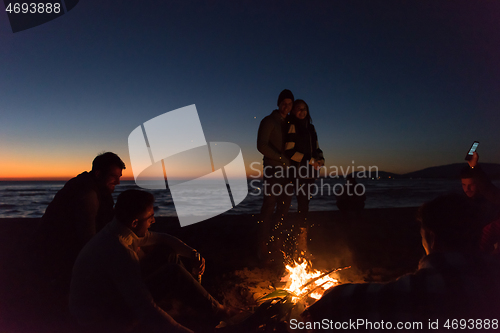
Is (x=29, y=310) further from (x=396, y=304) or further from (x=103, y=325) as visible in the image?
(x=396, y=304)

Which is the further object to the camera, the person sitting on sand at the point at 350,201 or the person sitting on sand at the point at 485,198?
the person sitting on sand at the point at 350,201

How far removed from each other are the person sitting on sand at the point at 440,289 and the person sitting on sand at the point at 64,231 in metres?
1.89

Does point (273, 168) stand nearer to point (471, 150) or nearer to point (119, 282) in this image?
point (471, 150)

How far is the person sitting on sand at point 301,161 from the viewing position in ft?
12.5

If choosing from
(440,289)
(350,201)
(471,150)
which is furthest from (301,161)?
(350,201)

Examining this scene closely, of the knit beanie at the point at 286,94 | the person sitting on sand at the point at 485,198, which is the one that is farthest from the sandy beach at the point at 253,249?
the knit beanie at the point at 286,94

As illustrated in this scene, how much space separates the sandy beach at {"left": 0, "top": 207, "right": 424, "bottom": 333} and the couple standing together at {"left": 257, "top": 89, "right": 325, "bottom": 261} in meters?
0.55

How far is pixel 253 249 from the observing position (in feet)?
14.9

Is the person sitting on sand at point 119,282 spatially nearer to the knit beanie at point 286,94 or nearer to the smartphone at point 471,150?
the knit beanie at point 286,94

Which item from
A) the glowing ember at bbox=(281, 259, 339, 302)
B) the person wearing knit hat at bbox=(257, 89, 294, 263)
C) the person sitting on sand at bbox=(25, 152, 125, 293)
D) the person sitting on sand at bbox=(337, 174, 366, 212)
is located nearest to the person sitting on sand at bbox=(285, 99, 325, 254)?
the person wearing knit hat at bbox=(257, 89, 294, 263)

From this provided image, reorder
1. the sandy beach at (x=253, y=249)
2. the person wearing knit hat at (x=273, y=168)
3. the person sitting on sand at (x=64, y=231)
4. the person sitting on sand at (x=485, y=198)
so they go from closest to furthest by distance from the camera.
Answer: the person sitting on sand at (x=64, y=231) → the person sitting on sand at (x=485, y=198) → the sandy beach at (x=253, y=249) → the person wearing knit hat at (x=273, y=168)

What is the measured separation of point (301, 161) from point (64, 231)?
2.81 meters

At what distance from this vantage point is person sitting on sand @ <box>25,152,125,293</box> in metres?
2.21

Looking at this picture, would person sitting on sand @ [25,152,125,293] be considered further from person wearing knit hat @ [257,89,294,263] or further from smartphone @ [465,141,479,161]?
smartphone @ [465,141,479,161]
